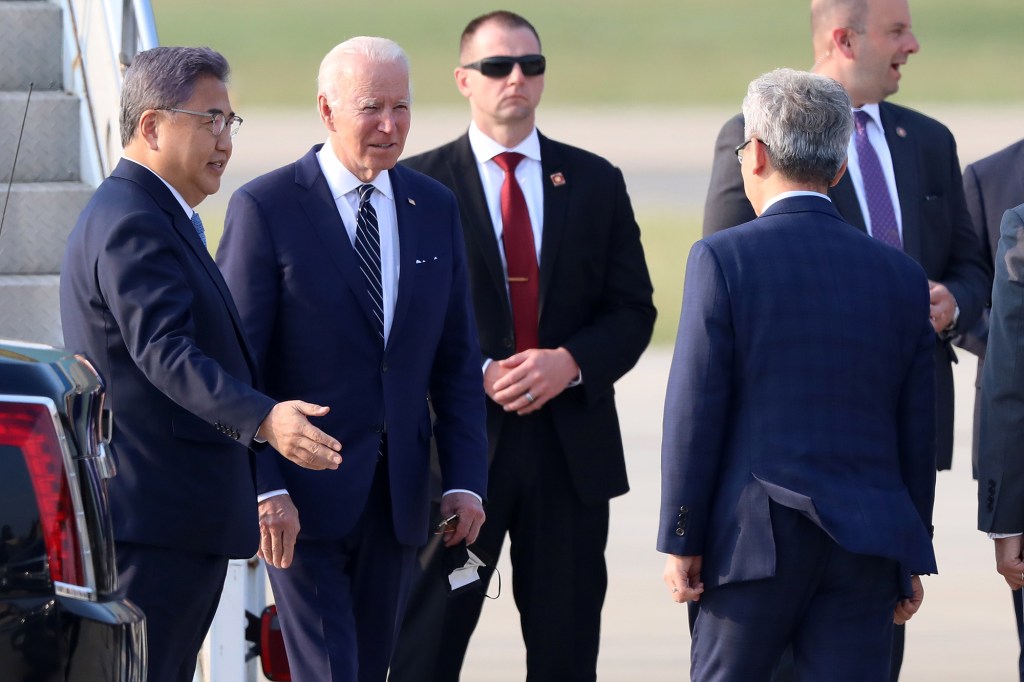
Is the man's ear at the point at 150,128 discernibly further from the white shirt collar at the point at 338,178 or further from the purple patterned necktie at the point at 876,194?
the purple patterned necktie at the point at 876,194

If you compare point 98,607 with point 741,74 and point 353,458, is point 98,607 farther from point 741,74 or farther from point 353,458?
point 741,74

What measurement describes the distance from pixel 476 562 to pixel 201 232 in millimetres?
1159

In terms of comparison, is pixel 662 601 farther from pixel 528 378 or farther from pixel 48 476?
pixel 48 476

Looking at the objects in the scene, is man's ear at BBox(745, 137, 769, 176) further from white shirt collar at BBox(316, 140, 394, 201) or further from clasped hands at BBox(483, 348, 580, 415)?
clasped hands at BBox(483, 348, 580, 415)

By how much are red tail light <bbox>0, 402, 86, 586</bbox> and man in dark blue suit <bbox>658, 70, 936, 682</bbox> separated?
3.92ft

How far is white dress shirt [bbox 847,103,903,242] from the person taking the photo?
481cm

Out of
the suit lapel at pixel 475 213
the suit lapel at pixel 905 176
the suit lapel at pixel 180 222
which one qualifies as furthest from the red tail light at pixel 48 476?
the suit lapel at pixel 905 176

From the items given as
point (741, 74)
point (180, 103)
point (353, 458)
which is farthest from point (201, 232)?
point (741, 74)

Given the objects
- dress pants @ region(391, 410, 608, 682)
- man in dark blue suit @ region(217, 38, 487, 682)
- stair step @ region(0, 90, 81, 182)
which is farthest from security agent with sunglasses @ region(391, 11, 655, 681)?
stair step @ region(0, 90, 81, 182)

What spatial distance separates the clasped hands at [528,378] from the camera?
4.52 m

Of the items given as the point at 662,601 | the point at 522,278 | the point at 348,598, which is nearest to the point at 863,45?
the point at 522,278

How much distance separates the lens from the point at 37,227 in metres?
4.95

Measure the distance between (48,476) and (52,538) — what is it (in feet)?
0.31

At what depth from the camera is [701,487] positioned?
134 inches
